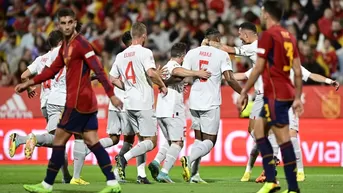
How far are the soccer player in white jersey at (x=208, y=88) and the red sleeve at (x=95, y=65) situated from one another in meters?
3.85

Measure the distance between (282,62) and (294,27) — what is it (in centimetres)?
1400

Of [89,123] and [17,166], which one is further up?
[89,123]

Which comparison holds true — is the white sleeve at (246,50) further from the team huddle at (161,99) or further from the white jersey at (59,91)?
the white jersey at (59,91)

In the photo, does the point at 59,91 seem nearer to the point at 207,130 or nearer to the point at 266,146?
the point at 207,130

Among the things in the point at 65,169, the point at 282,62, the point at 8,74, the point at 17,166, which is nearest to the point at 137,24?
the point at 65,169

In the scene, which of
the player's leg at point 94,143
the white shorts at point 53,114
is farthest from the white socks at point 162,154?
the player's leg at point 94,143

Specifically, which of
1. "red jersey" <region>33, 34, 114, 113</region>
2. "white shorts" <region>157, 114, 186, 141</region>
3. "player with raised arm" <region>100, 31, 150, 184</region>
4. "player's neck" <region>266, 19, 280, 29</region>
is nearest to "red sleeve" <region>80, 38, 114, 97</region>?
"red jersey" <region>33, 34, 114, 113</region>

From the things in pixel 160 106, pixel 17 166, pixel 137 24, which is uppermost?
pixel 137 24

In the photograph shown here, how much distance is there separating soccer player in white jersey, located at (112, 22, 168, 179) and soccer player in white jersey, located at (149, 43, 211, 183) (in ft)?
1.65

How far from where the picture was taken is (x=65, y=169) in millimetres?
16031

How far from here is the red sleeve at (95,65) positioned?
11914mm

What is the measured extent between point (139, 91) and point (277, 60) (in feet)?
13.8

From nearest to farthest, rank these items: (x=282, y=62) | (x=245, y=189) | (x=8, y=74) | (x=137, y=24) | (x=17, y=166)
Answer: (x=282, y=62) < (x=245, y=189) < (x=137, y=24) < (x=17, y=166) < (x=8, y=74)

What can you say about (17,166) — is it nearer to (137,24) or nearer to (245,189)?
(137,24)
